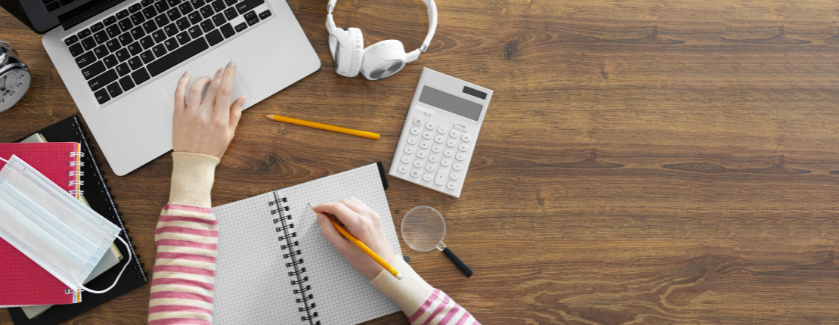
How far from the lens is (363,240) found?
90 cm

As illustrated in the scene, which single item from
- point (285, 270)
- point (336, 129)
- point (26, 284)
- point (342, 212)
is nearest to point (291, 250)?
point (285, 270)

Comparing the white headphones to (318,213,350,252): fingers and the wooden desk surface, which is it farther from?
(318,213,350,252): fingers

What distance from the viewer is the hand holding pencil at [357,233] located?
89cm

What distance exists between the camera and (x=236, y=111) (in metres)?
0.94

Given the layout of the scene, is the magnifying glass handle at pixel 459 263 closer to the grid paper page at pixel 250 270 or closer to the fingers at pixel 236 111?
the grid paper page at pixel 250 270

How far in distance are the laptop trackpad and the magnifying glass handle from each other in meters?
0.53

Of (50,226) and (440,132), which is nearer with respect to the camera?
(50,226)

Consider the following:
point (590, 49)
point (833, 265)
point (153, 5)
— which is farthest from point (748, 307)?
point (153, 5)

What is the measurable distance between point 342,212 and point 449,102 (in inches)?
13.0

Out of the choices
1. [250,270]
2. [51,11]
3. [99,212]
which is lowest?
[99,212]

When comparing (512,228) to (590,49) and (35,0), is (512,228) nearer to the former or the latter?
(590,49)

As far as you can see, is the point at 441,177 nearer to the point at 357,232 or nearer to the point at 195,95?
the point at 357,232

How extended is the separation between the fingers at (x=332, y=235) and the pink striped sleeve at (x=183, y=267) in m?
0.22

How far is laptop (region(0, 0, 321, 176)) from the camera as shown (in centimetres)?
91
